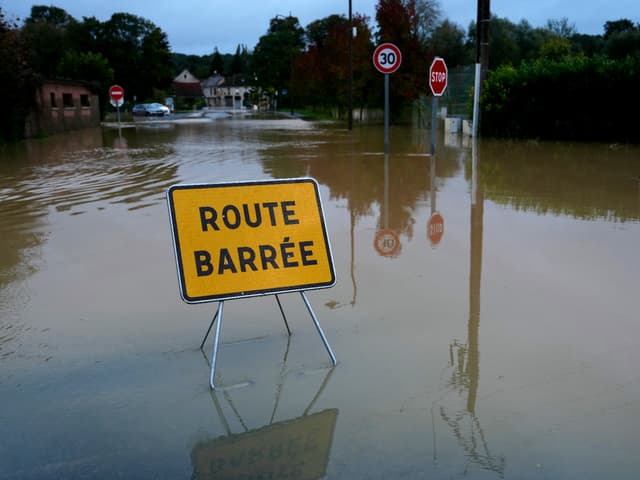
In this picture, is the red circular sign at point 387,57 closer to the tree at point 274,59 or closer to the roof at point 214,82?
the tree at point 274,59

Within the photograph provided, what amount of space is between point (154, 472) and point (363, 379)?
1360mm

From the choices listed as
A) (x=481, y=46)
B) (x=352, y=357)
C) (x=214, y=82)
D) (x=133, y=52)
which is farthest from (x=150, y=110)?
(x=214, y=82)

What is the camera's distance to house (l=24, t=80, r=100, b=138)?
31.4 metres

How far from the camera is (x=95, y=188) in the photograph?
12.2m

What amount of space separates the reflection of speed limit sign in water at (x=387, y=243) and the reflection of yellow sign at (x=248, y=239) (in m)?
2.60

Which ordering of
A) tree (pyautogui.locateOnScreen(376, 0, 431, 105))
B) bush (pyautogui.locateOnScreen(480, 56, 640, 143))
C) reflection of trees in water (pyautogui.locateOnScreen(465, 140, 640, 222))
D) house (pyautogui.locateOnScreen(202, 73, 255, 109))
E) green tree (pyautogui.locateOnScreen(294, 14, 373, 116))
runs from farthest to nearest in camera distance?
house (pyautogui.locateOnScreen(202, 73, 255, 109)) → green tree (pyautogui.locateOnScreen(294, 14, 373, 116)) → tree (pyautogui.locateOnScreen(376, 0, 431, 105)) → bush (pyautogui.locateOnScreen(480, 56, 640, 143)) → reflection of trees in water (pyautogui.locateOnScreen(465, 140, 640, 222))

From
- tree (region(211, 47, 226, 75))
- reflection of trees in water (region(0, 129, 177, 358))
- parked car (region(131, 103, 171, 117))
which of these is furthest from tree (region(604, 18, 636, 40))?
tree (region(211, 47, 226, 75))

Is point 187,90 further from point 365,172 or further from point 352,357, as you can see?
point 352,357

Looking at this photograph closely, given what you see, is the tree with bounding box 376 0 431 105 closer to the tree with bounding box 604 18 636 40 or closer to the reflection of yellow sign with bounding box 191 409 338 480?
the reflection of yellow sign with bounding box 191 409 338 480

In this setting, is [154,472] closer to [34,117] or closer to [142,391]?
[142,391]

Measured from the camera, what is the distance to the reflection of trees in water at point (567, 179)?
931 centimetres

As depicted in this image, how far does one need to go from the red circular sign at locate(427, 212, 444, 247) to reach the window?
3372cm

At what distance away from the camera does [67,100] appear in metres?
38.6

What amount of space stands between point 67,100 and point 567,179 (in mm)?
33213
